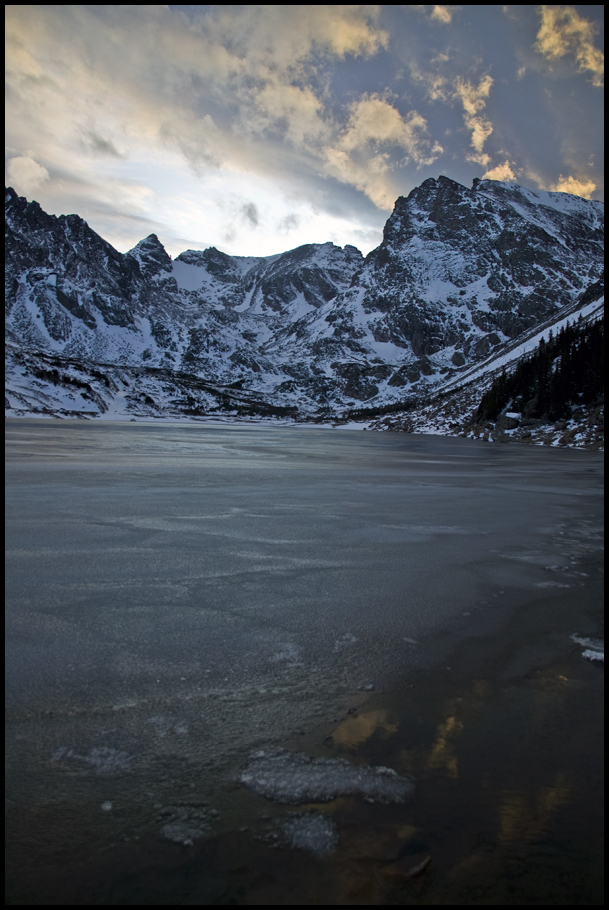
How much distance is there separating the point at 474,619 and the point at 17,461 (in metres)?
17.8

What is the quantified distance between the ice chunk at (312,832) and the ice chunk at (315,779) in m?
0.09

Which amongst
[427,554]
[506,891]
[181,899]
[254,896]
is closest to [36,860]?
[181,899]

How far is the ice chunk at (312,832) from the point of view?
2127 mm

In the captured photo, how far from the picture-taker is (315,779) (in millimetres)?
2514

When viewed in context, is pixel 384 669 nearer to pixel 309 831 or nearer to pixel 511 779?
pixel 511 779

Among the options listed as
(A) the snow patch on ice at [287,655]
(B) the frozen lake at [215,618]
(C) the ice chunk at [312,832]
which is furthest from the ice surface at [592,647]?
(C) the ice chunk at [312,832]

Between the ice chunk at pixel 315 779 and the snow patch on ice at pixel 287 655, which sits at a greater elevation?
the snow patch on ice at pixel 287 655

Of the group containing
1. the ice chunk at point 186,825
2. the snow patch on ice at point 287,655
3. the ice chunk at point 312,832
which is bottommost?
the ice chunk at point 312,832

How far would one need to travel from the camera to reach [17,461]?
1706cm

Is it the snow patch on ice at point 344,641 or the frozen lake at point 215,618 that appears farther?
the snow patch on ice at point 344,641

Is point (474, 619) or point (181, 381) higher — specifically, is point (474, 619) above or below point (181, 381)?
below

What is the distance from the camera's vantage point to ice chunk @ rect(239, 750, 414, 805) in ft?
7.88

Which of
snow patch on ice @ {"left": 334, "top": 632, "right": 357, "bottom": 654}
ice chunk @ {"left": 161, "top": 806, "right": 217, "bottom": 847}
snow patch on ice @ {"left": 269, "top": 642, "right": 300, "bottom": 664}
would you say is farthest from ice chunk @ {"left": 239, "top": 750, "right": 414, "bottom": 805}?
snow patch on ice @ {"left": 334, "top": 632, "right": 357, "bottom": 654}

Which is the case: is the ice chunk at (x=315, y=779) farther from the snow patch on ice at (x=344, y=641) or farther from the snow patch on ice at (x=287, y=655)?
the snow patch on ice at (x=344, y=641)
